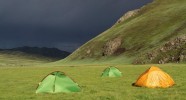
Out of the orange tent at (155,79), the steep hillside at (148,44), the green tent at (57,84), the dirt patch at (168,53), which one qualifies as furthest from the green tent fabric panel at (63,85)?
the steep hillside at (148,44)

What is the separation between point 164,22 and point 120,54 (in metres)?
34.6

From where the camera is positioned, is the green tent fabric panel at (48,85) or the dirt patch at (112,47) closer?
the green tent fabric panel at (48,85)

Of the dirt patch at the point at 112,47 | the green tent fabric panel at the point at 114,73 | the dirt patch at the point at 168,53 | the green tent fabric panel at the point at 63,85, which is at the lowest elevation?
the green tent fabric panel at the point at 63,85

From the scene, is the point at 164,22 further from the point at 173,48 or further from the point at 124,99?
the point at 124,99

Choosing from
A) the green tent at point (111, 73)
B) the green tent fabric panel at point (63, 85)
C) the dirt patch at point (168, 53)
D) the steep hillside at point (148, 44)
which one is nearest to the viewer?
the green tent fabric panel at point (63, 85)

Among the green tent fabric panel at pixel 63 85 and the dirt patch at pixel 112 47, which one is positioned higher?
the dirt patch at pixel 112 47

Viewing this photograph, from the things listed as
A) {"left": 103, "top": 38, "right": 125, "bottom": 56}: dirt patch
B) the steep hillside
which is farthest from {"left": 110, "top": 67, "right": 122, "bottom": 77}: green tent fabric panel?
{"left": 103, "top": 38, "right": 125, "bottom": 56}: dirt patch

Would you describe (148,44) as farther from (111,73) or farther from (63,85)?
(63,85)

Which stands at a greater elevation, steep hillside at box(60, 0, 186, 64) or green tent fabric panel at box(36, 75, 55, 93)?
steep hillside at box(60, 0, 186, 64)

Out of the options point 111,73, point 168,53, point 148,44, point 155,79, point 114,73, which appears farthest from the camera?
point 148,44

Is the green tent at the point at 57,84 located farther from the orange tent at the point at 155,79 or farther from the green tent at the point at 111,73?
the green tent at the point at 111,73

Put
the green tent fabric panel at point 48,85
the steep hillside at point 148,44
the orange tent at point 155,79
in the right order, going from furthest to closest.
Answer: the steep hillside at point 148,44, the orange tent at point 155,79, the green tent fabric panel at point 48,85

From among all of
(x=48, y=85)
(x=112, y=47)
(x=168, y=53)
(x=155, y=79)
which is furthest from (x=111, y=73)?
(x=112, y=47)

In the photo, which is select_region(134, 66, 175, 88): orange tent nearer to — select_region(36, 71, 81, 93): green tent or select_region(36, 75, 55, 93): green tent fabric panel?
select_region(36, 71, 81, 93): green tent
